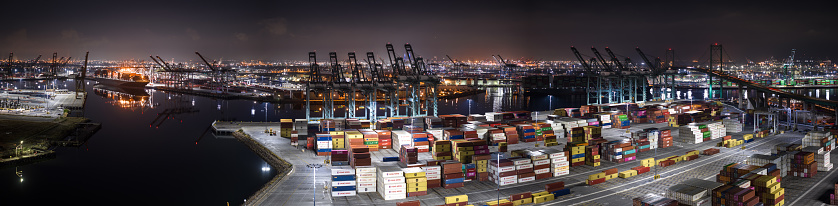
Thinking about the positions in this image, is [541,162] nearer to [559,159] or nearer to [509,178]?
[559,159]

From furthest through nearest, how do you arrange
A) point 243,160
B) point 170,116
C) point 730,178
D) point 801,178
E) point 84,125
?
point 170,116 → point 84,125 → point 243,160 → point 801,178 → point 730,178

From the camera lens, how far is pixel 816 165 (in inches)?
864

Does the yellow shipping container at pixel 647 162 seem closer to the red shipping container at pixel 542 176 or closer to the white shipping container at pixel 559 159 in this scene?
the white shipping container at pixel 559 159

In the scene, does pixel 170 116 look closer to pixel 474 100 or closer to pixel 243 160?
pixel 243 160

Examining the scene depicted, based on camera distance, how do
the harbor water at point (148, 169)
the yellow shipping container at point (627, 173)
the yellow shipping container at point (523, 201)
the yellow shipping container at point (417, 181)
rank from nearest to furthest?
the yellow shipping container at point (523, 201), the yellow shipping container at point (417, 181), the yellow shipping container at point (627, 173), the harbor water at point (148, 169)

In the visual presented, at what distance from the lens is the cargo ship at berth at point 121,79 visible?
4252 inches

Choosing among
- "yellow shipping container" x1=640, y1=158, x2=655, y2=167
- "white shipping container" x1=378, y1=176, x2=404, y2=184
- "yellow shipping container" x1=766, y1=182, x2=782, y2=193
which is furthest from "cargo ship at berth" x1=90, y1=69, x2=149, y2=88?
"yellow shipping container" x1=766, y1=182, x2=782, y2=193

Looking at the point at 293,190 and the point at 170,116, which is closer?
the point at 293,190

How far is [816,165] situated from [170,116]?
5055 centimetres

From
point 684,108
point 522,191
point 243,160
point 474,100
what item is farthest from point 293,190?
point 474,100

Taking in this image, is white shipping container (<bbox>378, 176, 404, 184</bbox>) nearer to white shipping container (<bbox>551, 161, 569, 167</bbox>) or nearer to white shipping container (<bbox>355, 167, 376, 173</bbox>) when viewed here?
white shipping container (<bbox>355, 167, 376, 173</bbox>)

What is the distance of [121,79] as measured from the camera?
124312 mm

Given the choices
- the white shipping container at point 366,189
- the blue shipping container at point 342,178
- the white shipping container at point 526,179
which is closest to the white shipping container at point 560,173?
the white shipping container at point 526,179

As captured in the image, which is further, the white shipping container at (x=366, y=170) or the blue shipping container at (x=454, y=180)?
the blue shipping container at (x=454, y=180)
